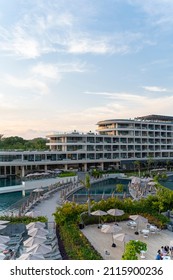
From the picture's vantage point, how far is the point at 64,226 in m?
20.8

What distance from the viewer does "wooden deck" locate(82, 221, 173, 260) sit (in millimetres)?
17375

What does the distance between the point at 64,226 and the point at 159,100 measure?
3317 centimetres

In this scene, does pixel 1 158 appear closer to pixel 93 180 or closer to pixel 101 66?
pixel 93 180

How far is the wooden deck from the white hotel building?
128 ft

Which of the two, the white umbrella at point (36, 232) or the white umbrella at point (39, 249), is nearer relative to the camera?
the white umbrella at point (39, 249)

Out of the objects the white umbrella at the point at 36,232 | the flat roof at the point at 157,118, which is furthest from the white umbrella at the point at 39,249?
the flat roof at the point at 157,118

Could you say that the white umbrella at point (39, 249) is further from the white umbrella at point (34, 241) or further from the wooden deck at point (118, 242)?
the wooden deck at point (118, 242)

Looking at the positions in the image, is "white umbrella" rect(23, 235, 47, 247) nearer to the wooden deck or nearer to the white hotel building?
the wooden deck

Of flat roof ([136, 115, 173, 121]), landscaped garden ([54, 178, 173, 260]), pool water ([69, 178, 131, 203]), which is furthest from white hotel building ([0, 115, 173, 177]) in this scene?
landscaped garden ([54, 178, 173, 260])

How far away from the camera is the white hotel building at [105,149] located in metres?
61.4

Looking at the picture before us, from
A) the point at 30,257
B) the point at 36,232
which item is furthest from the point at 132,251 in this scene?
the point at 36,232

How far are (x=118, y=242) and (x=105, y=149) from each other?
1987 inches

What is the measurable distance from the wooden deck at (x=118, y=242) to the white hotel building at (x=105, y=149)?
39125 mm
